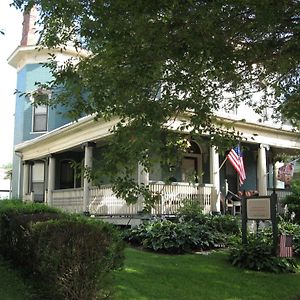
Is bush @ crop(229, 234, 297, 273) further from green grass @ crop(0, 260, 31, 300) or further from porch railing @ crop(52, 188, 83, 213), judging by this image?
porch railing @ crop(52, 188, 83, 213)

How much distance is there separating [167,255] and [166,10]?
710cm

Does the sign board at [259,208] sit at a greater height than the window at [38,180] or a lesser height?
lesser

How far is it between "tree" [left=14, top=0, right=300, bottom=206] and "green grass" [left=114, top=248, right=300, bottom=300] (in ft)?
9.43

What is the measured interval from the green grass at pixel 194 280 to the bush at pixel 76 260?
1166mm

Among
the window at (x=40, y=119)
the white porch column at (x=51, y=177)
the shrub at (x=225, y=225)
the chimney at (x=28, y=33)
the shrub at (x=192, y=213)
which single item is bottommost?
the shrub at (x=225, y=225)

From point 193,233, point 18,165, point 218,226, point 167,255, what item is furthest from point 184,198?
point 18,165

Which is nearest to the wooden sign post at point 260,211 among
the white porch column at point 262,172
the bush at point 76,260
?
the bush at point 76,260

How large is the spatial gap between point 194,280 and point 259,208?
3.36 m

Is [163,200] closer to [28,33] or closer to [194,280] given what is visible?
[194,280]

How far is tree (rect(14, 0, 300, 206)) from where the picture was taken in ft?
20.4

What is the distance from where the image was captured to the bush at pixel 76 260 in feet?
21.0

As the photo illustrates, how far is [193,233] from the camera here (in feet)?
42.9

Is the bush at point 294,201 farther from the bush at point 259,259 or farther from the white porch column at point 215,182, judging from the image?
the bush at point 259,259

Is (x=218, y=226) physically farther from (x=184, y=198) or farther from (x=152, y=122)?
(x=152, y=122)
